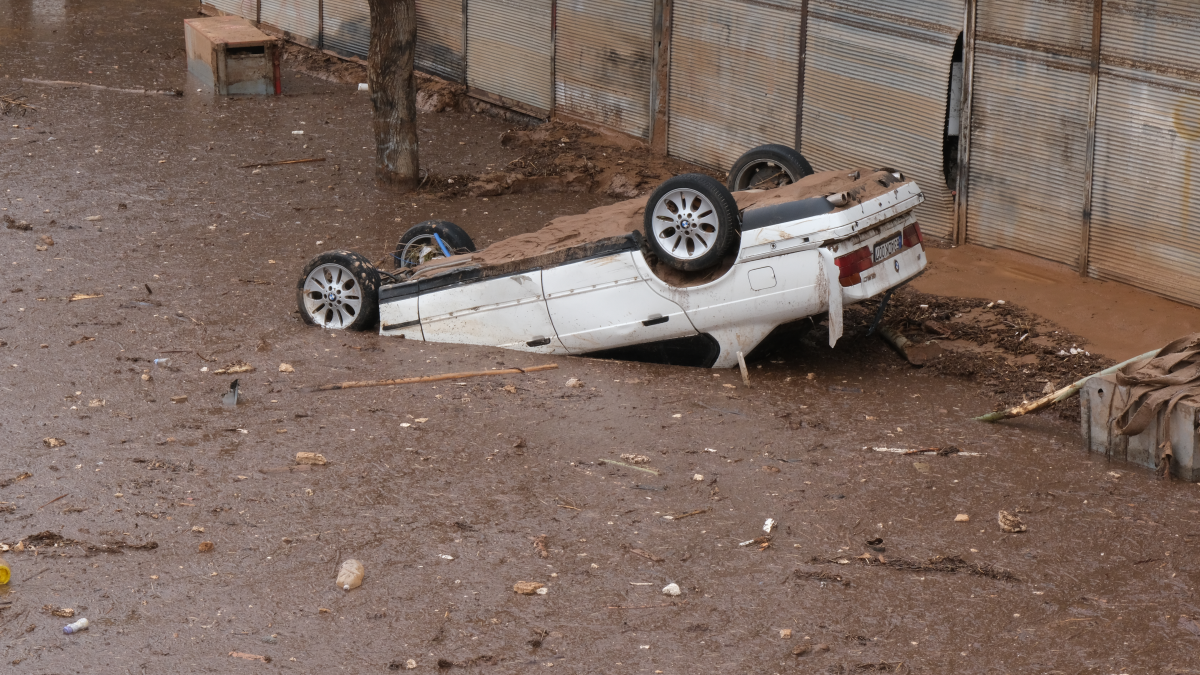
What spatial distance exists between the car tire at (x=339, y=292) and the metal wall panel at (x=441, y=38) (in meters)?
8.65

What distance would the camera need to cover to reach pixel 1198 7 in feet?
29.7

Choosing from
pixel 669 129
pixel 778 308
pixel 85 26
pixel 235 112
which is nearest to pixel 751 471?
pixel 778 308

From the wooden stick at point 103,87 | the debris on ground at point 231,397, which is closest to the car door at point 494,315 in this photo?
the debris on ground at point 231,397

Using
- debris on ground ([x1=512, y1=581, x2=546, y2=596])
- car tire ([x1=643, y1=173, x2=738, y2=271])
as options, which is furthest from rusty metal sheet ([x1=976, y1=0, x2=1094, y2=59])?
debris on ground ([x1=512, y1=581, x2=546, y2=596])

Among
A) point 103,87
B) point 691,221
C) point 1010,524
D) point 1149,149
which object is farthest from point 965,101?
point 103,87

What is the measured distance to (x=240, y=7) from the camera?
75.2 feet

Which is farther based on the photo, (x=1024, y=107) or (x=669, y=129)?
(x=669, y=129)

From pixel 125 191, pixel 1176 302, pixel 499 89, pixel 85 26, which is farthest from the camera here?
pixel 85 26

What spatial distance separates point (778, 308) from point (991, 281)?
134 inches

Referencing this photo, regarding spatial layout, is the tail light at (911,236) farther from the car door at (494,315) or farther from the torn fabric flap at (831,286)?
the car door at (494,315)

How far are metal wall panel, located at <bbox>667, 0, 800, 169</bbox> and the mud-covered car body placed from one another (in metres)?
4.55

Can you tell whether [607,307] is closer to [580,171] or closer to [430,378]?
[430,378]

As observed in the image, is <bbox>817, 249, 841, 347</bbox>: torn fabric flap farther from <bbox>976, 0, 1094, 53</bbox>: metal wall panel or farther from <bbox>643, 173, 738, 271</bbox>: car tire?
<bbox>976, 0, 1094, 53</bbox>: metal wall panel

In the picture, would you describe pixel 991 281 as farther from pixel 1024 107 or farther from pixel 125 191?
pixel 125 191
